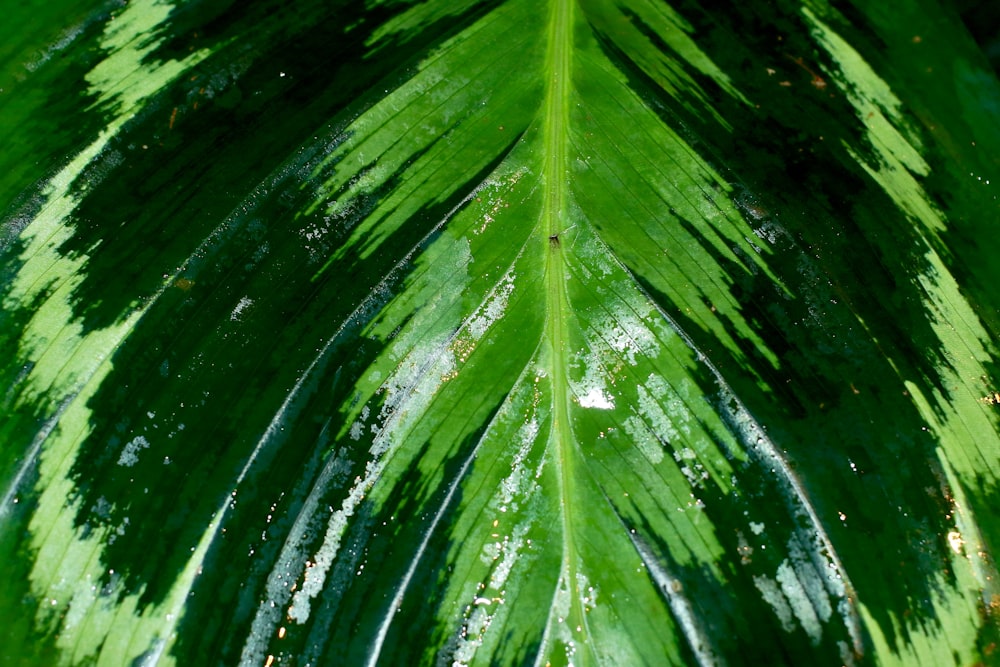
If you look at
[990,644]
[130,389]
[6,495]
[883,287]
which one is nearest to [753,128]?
[883,287]

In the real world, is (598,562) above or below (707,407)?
below

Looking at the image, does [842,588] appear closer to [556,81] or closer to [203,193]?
[556,81]

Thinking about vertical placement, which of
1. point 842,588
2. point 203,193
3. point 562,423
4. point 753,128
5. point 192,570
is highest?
point 753,128

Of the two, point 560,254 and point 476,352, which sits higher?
point 560,254

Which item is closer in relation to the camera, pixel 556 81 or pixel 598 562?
pixel 598 562
